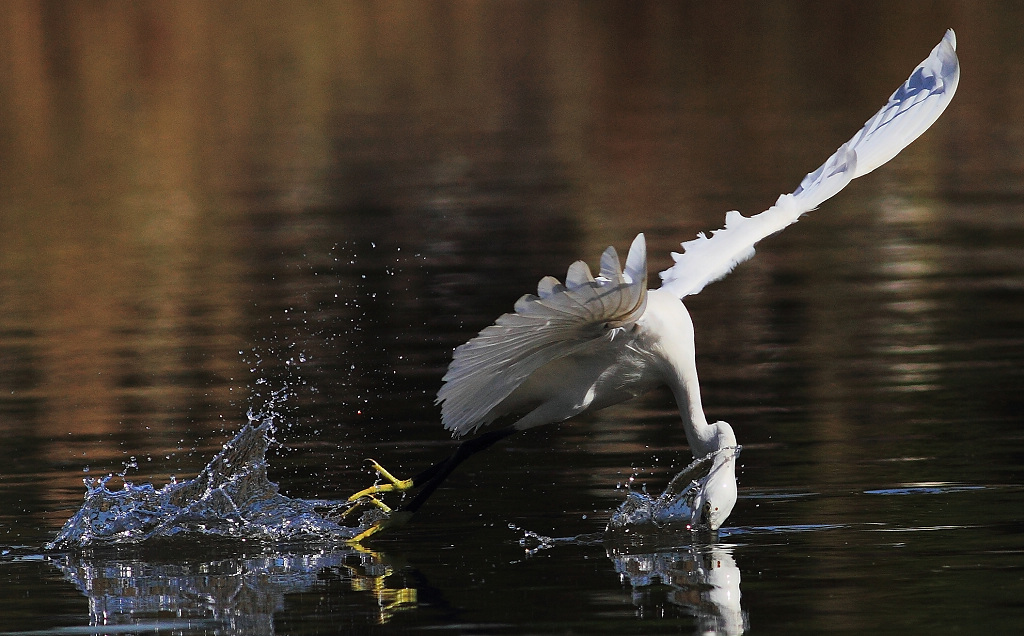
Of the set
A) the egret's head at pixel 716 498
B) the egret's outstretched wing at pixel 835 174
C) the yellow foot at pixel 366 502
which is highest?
the egret's outstretched wing at pixel 835 174

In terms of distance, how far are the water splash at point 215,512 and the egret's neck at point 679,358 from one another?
5.60ft

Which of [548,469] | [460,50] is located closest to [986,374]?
[548,469]

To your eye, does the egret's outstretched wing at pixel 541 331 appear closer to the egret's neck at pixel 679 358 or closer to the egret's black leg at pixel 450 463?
the egret's black leg at pixel 450 463

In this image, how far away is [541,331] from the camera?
8.41 meters

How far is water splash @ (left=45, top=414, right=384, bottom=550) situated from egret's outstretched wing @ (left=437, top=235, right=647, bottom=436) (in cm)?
86

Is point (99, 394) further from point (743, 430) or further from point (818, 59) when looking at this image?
point (818, 59)

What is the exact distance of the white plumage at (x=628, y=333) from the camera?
7.99 metres

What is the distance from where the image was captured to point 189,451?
10805mm

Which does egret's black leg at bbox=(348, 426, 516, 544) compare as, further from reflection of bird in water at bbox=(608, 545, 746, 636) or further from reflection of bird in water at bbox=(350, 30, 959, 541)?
reflection of bird in water at bbox=(608, 545, 746, 636)

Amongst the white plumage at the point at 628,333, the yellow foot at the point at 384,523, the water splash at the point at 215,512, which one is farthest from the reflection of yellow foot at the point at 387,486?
the white plumage at the point at 628,333

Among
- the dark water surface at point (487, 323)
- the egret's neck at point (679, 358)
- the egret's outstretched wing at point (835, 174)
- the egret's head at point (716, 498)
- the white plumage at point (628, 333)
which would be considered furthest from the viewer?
the egret's outstretched wing at point (835, 174)

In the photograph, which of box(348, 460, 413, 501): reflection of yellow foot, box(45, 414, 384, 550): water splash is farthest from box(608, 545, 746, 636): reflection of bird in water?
box(45, 414, 384, 550): water splash

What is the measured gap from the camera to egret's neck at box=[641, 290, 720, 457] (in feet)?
29.2

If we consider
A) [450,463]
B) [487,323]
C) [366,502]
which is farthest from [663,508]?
[487,323]
